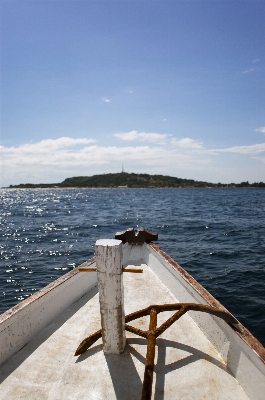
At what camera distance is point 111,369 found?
3225 millimetres

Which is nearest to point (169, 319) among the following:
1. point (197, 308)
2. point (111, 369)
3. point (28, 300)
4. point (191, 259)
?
point (197, 308)

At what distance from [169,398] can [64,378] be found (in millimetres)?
1253

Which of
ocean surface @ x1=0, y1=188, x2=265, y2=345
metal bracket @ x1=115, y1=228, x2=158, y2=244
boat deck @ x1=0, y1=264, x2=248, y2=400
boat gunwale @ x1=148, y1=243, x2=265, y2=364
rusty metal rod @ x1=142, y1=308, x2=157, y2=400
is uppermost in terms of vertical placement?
metal bracket @ x1=115, y1=228, x2=158, y2=244

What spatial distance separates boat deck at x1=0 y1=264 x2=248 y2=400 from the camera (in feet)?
9.52

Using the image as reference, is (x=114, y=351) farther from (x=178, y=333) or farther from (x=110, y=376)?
(x=178, y=333)

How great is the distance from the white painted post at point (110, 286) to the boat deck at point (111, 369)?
0.41 m

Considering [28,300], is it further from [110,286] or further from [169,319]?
[169,319]

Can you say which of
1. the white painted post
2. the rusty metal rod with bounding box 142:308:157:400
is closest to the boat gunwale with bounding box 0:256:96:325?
the white painted post

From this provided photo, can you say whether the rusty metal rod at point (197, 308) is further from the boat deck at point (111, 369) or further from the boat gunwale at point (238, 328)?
the boat deck at point (111, 369)

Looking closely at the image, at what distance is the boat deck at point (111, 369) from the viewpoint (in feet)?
9.52

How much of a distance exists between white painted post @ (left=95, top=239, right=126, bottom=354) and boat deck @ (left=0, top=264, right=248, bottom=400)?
410 millimetres

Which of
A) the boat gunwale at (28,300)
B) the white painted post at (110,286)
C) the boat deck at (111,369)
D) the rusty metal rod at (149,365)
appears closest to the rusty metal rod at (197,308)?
the rusty metal rod at (149,365)

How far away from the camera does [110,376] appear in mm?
3113

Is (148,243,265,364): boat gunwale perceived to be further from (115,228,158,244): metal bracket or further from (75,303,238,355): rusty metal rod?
(115,228,158,244): metal bracket
